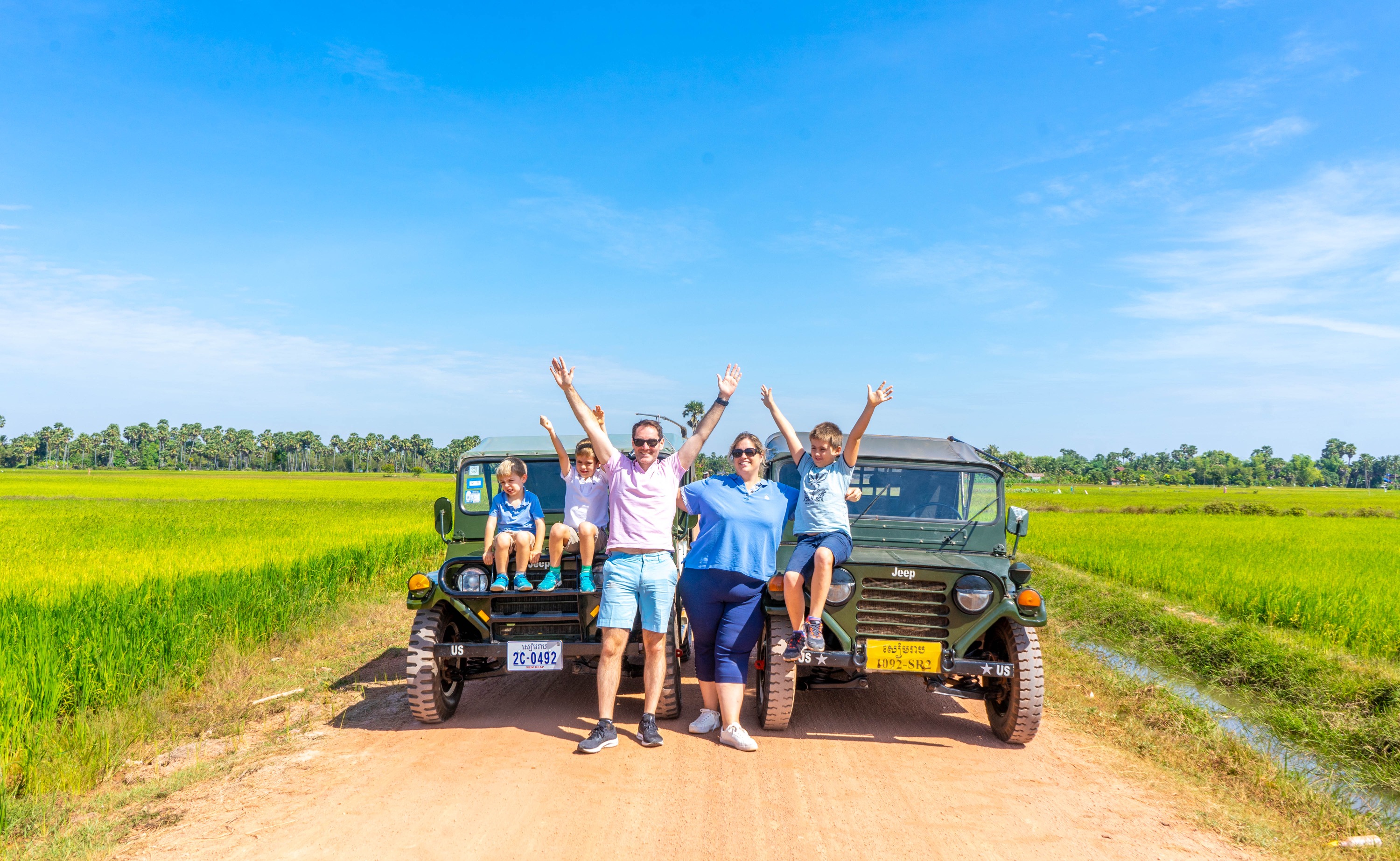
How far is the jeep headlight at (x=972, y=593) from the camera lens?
19.6 ft

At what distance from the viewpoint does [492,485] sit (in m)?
8.05

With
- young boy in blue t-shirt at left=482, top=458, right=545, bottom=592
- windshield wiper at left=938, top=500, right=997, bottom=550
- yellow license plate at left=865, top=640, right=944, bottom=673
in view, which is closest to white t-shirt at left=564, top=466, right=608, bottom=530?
young boy in blue t-shirt at left=482, top=458, right=545, bottom=592

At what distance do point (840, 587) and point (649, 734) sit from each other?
1.64 meters

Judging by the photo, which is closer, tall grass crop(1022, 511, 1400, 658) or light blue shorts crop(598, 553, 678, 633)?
light blue shorts crop(598, 553, 678, 633)

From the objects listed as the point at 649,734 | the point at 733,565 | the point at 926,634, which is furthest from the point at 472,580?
the point at 926,634

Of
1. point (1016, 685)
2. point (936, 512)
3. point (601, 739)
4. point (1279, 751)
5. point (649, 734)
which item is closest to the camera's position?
point (601, 739)

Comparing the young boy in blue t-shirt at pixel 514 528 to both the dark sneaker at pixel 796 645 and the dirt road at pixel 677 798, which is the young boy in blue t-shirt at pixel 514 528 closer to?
the dirt road at pixel 677 798

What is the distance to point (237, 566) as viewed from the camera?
1150 centimetres

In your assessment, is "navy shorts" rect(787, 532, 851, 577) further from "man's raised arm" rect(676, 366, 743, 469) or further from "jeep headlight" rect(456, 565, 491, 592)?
"jeep headlight" rect(456, 565, 491, 592)

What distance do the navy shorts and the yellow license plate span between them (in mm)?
629

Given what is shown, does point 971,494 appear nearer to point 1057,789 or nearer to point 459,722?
point 1057,789

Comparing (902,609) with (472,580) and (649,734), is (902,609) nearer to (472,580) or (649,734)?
(649,734)

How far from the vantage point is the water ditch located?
541 centimetres

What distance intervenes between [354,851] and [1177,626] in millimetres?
10656
